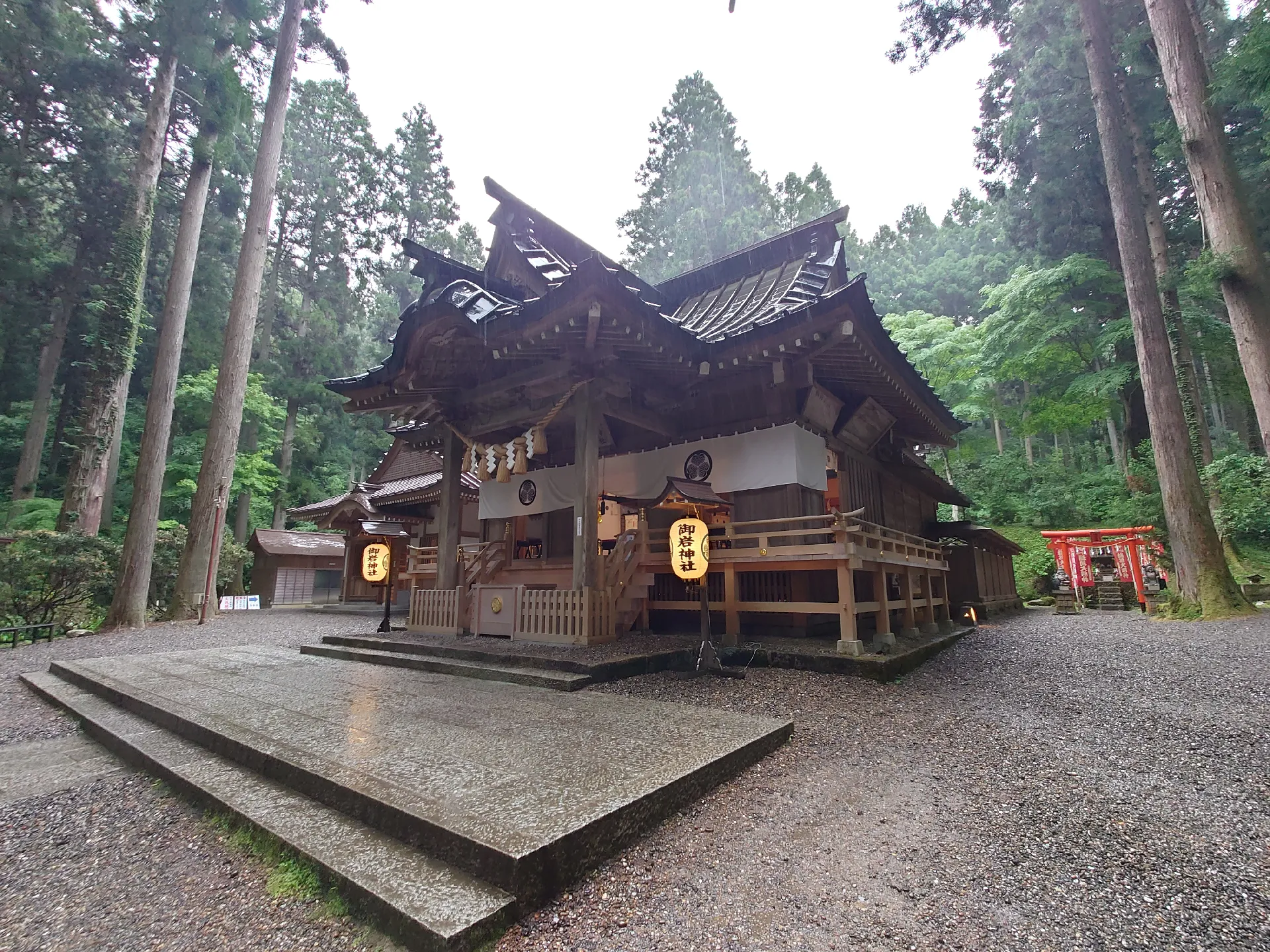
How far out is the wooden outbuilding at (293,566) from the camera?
65.1 feet

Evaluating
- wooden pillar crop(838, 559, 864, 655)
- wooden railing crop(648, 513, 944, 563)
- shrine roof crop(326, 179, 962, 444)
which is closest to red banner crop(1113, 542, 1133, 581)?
shrine roof crop(326, 179, 962, 444)

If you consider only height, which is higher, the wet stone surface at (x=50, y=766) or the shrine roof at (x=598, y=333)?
the shrine roof at (x=598, y=333)

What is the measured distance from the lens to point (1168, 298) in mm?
12367

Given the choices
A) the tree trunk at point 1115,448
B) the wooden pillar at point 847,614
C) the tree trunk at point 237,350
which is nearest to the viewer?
the wooden pillar at point 847,614

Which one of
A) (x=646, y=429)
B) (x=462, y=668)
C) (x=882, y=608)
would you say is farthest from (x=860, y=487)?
(x=462, y=668)

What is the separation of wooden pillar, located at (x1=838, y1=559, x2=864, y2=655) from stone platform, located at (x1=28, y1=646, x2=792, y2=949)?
223 cm

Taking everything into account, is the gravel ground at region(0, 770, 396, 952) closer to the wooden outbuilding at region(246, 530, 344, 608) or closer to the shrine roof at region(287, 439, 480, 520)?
the shrine roof at region(287, 439, 480, 520)

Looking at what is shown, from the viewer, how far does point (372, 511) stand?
667 inches

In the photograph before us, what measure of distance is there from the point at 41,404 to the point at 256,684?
20894 millimetres

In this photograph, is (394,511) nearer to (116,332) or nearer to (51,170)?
(116,332)

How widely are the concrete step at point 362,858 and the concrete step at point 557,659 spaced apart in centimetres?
254

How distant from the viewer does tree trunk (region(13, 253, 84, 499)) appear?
56.5 feet

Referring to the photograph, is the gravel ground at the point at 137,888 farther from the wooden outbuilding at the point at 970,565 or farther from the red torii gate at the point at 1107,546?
the red torii gate at the point at 1107,546

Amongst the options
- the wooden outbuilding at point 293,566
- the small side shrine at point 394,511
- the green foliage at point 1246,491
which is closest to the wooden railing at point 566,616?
the small side shrine at point 394,511
